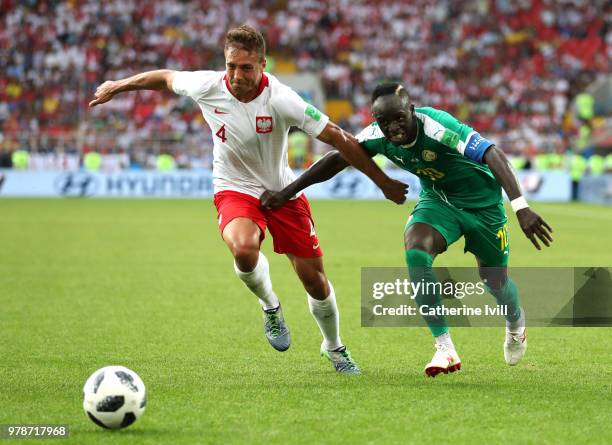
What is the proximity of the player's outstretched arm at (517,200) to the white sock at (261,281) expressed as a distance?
1.76m

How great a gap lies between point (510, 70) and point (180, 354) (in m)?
31.8

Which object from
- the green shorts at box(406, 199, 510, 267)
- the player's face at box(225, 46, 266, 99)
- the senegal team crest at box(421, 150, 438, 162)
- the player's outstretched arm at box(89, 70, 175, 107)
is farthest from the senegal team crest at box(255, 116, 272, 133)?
the green shorts at box(406, 199, 510, 267)

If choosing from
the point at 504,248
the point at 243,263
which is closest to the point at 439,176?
the point at 504,248

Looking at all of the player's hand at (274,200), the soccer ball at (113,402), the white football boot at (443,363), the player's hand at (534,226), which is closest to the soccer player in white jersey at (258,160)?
the player's hand at (274,200)

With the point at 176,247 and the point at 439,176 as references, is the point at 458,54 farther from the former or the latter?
the point at 439,176

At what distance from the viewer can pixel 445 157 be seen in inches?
275

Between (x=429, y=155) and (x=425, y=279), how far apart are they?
0.84 m

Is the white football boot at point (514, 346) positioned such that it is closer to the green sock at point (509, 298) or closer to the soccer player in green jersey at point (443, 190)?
the soccer player in green jersey at point (443, 190)

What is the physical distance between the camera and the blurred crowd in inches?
1345

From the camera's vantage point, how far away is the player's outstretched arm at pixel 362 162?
6.78 metres

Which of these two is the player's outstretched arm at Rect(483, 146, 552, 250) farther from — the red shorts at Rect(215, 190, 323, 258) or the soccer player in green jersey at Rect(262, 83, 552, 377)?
the red shorts at Rect(215, 190, 323, 258)

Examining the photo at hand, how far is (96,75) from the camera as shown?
3594 centimetres

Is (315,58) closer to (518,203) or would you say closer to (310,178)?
(310,178)

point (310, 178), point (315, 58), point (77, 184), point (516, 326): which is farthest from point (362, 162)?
point (315, 58)
